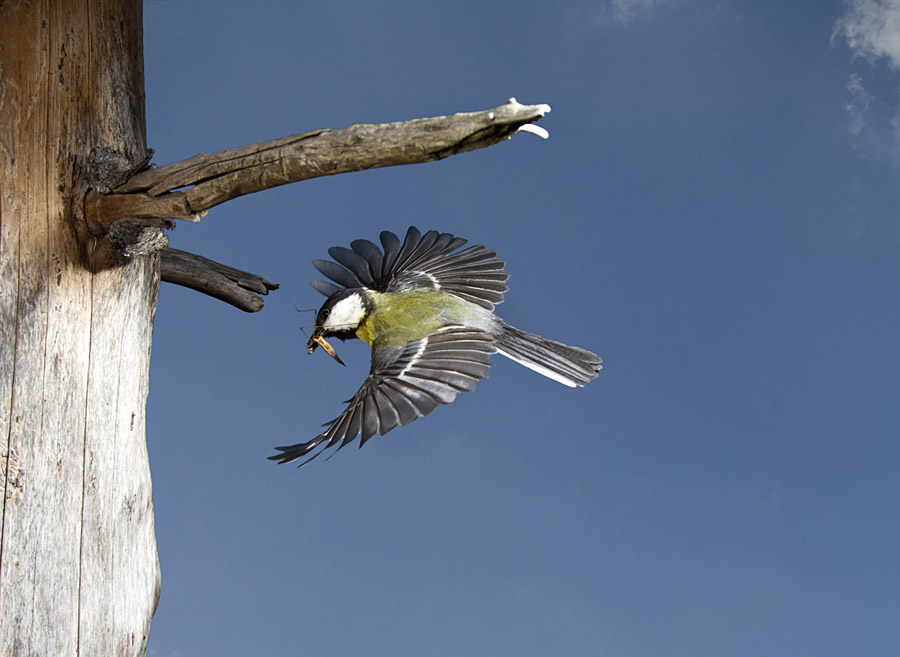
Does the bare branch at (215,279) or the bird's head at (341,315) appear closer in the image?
the bird's head at (341,315)

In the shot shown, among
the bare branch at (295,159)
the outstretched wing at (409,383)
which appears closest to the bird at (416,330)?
the outstretched wing at (409,383)

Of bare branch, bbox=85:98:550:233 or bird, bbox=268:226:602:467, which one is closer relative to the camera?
bare branch, bbox=85:98:550:233

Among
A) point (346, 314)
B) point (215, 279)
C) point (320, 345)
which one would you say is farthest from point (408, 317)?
point (215, 279)

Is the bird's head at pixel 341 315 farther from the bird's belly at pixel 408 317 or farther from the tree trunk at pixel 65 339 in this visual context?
the tree trunk at pixel 65 339

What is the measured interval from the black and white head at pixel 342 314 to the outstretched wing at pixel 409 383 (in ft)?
0.61

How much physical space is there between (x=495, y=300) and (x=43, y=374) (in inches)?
55.4

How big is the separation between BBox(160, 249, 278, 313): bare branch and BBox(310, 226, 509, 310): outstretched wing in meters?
0.23

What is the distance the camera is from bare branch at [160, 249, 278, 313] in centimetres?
296

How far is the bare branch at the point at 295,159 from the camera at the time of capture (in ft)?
5.31

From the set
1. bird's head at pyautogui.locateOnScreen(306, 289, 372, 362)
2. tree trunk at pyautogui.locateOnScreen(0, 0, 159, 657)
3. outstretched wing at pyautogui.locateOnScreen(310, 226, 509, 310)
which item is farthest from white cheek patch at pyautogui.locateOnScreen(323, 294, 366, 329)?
tree trunk at pyautogui.locateOnScreen(0, 0, 159, 657)

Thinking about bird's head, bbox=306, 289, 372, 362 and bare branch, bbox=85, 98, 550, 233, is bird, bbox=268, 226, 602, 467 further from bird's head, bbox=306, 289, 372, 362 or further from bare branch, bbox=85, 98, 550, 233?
bare branch, bbox=85, 98, 550, 233

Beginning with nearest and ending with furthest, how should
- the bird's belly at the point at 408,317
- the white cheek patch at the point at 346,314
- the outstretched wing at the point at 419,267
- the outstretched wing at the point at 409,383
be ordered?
the outstretched wing at the point at 409,383 < the bird's belly at the point at 408,317 < the white cheek patch at the point at 346,314 < the outstretched wing at the point at 419,267

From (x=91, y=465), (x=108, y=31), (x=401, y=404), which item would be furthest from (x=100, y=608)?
(x=108, y=31)

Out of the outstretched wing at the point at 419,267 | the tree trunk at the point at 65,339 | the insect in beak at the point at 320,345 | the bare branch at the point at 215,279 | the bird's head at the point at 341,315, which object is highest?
the outstretched wing at the point at 419,267
